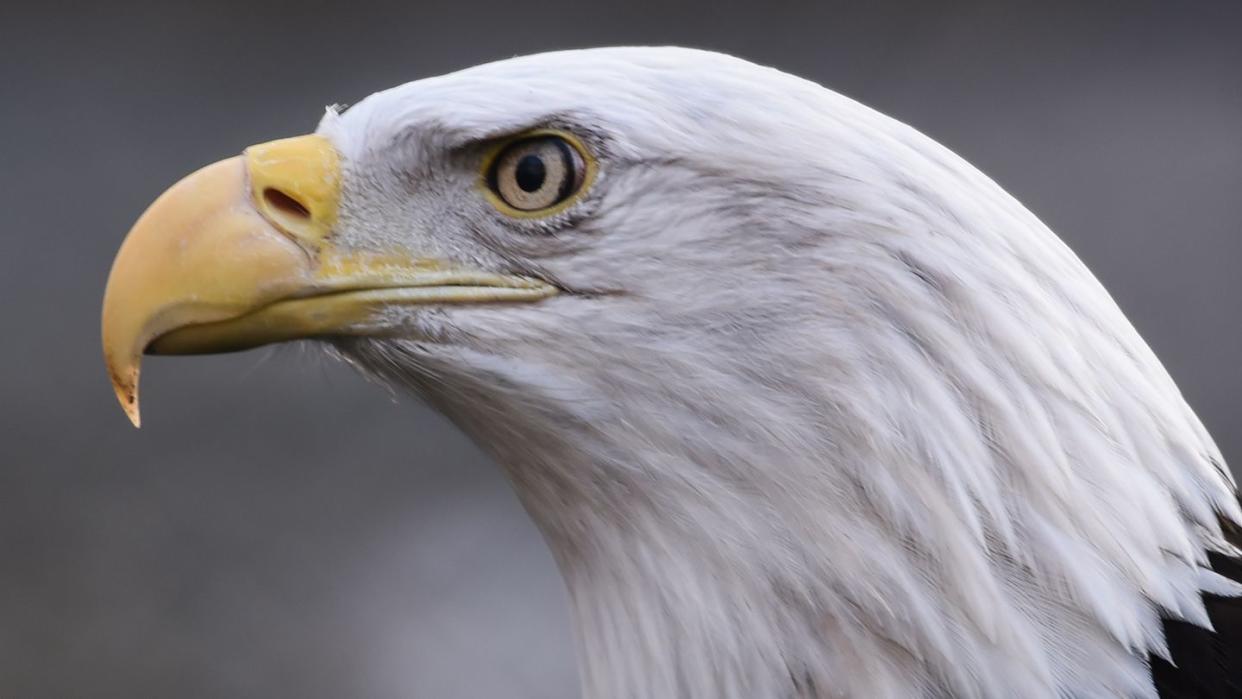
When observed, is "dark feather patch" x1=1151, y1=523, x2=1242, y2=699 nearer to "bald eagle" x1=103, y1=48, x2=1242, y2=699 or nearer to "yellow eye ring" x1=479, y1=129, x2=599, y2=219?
"bald eagle" x1=103, y1=48, x2=1242, y2=699

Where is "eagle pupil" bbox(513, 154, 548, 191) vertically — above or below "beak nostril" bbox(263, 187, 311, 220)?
below

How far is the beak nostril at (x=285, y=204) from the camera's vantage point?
89 cm

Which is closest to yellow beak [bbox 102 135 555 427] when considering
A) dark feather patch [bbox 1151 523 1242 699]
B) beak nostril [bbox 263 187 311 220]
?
beak nostril [bbox 263 187 311 220]

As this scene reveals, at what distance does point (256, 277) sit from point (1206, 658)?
0.72m

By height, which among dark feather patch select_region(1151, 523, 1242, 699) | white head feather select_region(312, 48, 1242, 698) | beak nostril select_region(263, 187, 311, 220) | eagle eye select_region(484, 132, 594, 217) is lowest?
dark feather patch select_region(1151, 523, 1242, 699)

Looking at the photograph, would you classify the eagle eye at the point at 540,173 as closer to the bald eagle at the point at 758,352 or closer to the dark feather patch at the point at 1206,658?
the bald eagle at the point at 758,352

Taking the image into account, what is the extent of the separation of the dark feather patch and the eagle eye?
20.2 inches

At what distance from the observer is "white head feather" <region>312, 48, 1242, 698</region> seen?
82 centimetres

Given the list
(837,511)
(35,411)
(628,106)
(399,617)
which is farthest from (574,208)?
(35,411)

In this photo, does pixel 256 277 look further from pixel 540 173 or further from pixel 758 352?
pixel 758 352

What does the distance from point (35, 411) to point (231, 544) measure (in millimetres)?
562

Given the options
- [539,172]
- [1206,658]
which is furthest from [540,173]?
[1206,658]

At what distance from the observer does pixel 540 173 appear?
854 mm

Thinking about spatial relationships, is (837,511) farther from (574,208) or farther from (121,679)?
(121,679)
